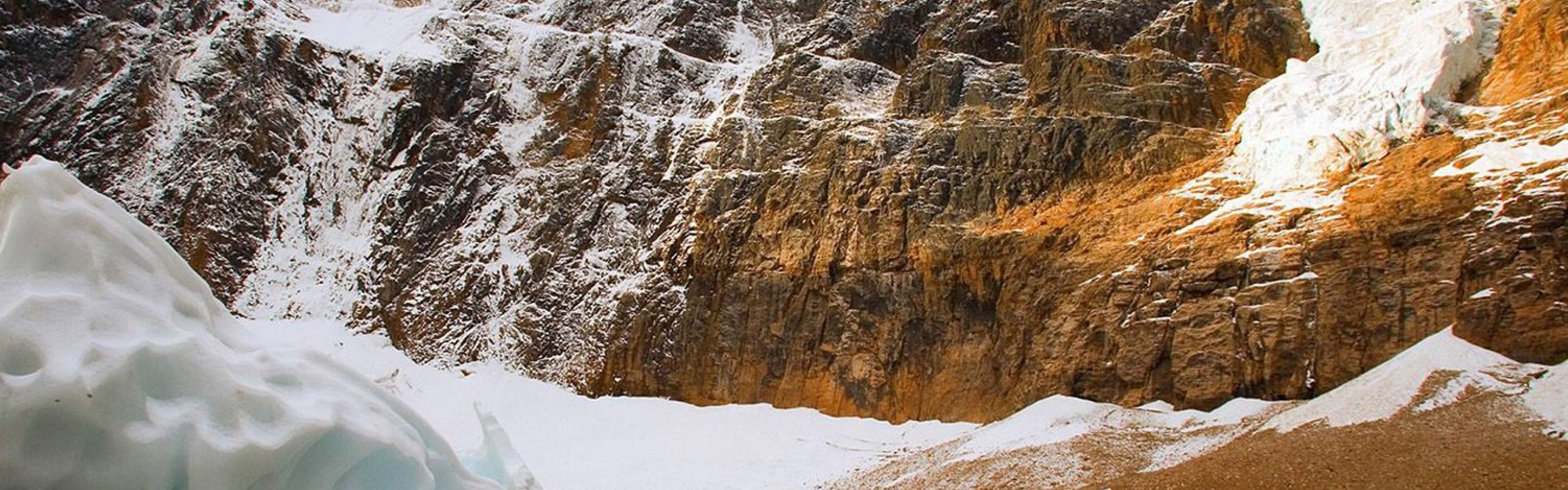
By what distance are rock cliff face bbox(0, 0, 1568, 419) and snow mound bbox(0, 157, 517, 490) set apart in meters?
15.6

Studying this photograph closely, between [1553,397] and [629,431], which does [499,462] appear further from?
[1553,397]

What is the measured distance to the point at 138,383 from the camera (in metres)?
5.17

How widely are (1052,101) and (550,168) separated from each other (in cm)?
1510

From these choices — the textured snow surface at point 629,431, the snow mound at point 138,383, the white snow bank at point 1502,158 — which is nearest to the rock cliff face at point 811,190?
the white snow bank at point 1502,158

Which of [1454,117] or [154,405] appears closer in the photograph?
[154,405]

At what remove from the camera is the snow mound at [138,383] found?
15.8ft

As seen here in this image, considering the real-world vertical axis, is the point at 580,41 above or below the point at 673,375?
above

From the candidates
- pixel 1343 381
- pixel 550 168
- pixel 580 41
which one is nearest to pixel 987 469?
pixel 1343 381

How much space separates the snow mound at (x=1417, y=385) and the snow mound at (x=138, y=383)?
1328 cm

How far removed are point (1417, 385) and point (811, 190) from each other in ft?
46.2

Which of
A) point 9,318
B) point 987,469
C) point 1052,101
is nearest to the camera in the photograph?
point 9,318

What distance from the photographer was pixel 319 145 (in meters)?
31.2

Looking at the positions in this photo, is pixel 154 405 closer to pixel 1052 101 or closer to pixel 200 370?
pixel 200 370

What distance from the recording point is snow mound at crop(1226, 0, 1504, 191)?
17438 millimetres
